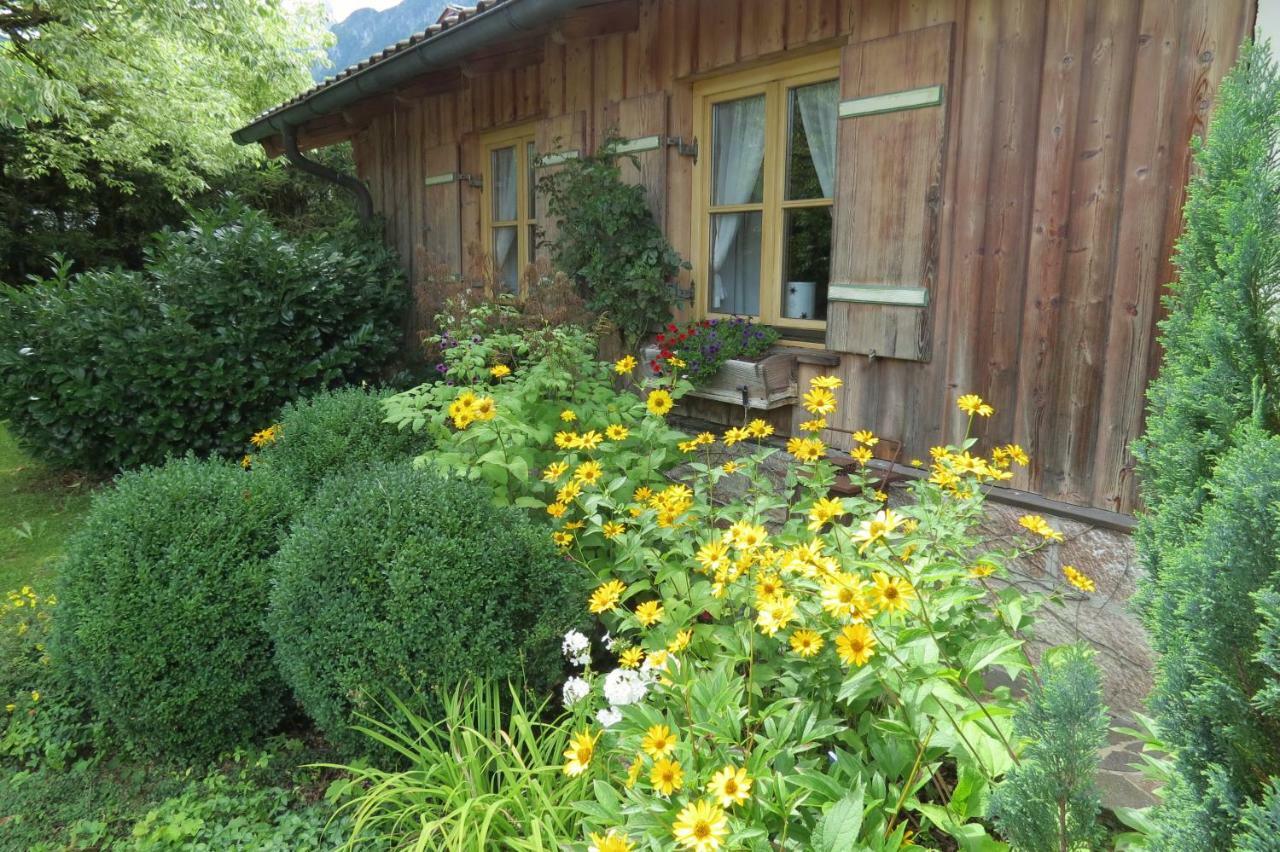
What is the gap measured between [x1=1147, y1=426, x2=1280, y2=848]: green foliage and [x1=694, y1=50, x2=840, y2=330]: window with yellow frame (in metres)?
2.83

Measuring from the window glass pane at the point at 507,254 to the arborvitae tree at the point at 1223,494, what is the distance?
17.0ft

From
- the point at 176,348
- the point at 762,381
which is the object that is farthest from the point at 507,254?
the point at 762,381

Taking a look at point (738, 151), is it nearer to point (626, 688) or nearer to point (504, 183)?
point (504, 183)

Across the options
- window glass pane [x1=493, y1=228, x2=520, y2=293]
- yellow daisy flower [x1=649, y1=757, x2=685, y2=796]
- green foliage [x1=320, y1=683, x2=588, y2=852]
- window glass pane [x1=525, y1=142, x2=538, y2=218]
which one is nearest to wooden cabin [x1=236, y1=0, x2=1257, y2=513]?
window glass pane [x1=525, y1=142, x2=538, y2=218]

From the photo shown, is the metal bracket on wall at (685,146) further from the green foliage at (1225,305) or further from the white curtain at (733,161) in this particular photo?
the green foliage at (1225,305)

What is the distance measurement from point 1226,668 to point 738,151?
369cm

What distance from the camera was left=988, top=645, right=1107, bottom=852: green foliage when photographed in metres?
1.18

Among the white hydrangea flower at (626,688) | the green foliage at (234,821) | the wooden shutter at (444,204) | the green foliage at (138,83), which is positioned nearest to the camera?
the white hydrangea flower at (626,688)

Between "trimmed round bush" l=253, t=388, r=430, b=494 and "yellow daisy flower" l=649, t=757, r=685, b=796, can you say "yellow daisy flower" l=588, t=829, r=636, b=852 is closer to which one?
"yellow daisy flower" l=649, t=757, r=685, b=796

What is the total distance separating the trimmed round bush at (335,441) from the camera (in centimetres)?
386

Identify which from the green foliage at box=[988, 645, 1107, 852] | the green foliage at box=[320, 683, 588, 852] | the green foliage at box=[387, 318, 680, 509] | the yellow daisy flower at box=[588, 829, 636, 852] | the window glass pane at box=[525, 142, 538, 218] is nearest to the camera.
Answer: the green foliage at box=[988, 645, 1107, 852]

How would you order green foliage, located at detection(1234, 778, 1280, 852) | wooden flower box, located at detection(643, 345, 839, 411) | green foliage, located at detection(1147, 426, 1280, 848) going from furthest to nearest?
1. wooden flower box, located at detection(643, 345, 839, 411)
2. green foliage, located at detection(1147, 426, 1280, 848)
3. green foliage, located at detection(1234, 778, 1280, 852)

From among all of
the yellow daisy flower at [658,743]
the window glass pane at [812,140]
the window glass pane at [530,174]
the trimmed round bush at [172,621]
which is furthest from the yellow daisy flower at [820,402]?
the window glass pane at [530,174]

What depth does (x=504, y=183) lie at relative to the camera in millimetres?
6441
